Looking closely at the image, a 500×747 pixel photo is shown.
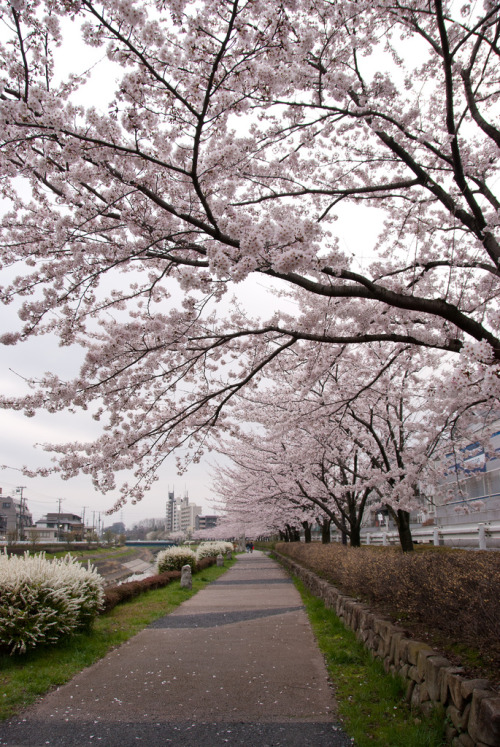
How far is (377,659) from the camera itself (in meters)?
5.25

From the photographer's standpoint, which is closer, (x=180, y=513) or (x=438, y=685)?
(x=438, y=685)

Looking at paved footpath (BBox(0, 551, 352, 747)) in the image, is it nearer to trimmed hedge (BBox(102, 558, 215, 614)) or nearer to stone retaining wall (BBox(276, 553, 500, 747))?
stone retaining wall (BBox(276, 553, 500, 747))

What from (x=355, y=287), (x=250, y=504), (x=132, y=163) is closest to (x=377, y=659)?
(x=355, y=287)

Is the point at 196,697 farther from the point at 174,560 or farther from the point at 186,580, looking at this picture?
the point at 174,560

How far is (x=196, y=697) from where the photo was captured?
4.80m

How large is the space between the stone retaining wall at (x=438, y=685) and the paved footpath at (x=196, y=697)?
703 millimetres

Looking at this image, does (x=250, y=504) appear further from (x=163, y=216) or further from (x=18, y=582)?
(x=163, y=216)

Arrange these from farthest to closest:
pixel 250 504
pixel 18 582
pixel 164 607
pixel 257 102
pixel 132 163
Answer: pixel 250 504 < pixel 164 607 < pixel 18 582 < pixel 257 102 < pixel 132 163

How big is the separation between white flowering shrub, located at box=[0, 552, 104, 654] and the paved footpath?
0.81m

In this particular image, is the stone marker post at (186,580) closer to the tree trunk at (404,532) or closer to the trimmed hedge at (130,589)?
the trimmed hedge at (130,589)

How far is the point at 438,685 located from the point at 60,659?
15.7 feet

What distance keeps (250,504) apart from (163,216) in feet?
74.2

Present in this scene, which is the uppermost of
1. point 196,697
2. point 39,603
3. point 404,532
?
point 404,532

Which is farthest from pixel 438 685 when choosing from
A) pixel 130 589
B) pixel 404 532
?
pixel 130 589
